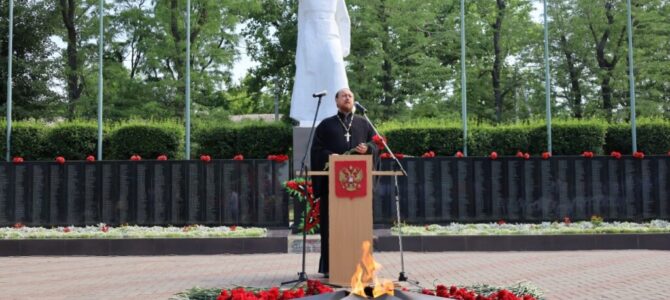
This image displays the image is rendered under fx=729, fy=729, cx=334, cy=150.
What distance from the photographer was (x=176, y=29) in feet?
87.8

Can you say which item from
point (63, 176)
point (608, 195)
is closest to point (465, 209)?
point (608, 195)

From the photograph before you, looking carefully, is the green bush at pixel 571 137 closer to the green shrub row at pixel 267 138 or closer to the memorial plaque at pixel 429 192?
the green shrub row at pixel 267 138

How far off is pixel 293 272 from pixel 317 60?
18.4 ft

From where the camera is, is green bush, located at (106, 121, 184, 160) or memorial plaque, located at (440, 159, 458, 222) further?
green bush, located at (106, 121, 184, 160)

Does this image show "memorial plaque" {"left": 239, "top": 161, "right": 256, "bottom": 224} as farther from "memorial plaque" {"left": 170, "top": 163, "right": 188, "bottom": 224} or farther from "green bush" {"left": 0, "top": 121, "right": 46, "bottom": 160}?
"green bush" {"left": 0, "top": 121, "right": 46, "bottom": 160}

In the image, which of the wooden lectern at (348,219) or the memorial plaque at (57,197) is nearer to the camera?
the wooden lectern at (348,219)

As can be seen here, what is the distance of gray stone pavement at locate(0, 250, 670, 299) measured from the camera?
23.4ft

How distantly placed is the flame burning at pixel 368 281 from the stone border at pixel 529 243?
8.44 meters

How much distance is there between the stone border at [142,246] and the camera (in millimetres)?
11523

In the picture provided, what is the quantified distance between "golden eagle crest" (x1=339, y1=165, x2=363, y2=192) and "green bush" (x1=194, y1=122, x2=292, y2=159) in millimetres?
12890

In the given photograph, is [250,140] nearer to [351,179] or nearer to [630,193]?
[630,193]

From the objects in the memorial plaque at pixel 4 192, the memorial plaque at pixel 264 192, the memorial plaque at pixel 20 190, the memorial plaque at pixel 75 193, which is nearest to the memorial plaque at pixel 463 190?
the memorial plaque at pixel 264 192

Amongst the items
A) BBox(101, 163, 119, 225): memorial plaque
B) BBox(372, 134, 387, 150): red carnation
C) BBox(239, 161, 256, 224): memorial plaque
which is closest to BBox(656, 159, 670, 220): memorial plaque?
BBox(239, 161, 256, 224): memorial plaque

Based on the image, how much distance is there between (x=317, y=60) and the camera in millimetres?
13375
